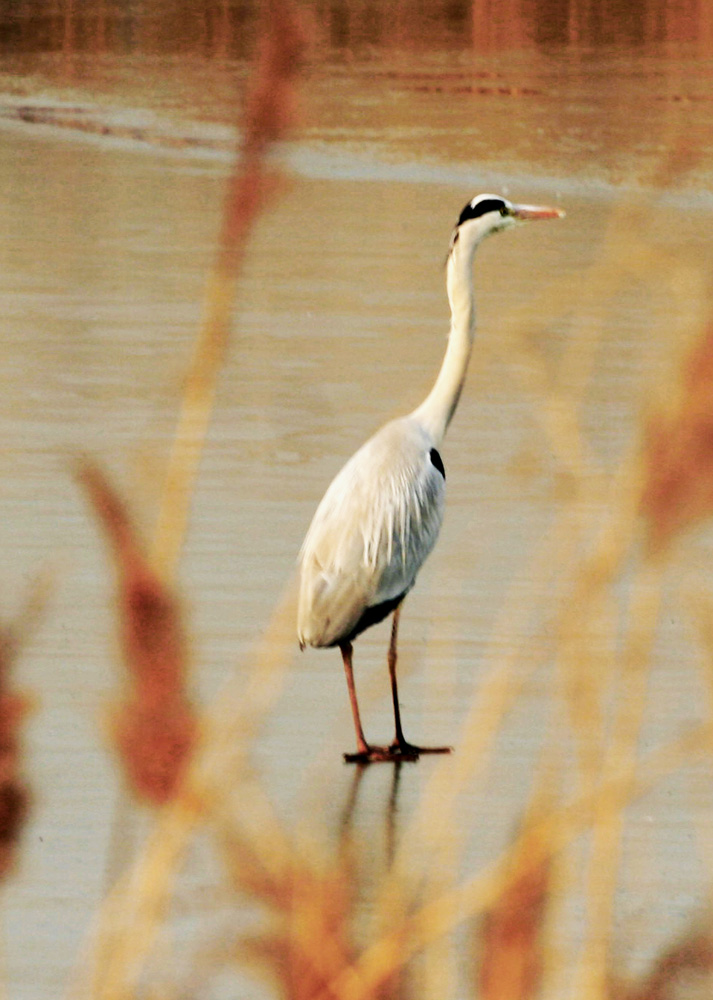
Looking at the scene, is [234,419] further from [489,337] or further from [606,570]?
[606,570]

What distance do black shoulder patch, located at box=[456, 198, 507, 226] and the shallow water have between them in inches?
20.4

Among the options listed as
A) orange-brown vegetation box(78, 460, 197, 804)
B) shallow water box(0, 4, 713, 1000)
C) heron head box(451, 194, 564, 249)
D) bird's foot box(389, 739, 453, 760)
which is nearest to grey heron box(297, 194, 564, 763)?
bird's foot box(389, 739, 453, 760)

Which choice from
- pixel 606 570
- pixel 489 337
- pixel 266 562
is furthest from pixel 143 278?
pixel 606 570

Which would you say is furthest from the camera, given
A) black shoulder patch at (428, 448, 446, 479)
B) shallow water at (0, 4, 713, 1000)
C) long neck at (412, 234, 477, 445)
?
long neck at (412, 234, 477, 445)

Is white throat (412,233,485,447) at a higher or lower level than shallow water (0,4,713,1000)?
higher

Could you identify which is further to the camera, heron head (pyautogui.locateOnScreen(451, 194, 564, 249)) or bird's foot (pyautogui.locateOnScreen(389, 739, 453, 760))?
heron head (pyautogui.locateOnScreen(451, 194, 564, 249))

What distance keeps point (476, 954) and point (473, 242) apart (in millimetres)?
4318

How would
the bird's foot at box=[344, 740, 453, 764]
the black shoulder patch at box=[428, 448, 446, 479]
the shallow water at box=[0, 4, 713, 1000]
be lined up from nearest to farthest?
the shallow water at box=[0, 4, 713, 1000]
the bird's foot at box=[344, 740, 453, 764]
the black shoulder patch at box=[428, 448, 446, 479]

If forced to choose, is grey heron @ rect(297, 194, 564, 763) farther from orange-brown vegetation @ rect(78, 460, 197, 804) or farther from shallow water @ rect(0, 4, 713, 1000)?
orange-brown vegetation @ rect(78, 460, 197, 804)

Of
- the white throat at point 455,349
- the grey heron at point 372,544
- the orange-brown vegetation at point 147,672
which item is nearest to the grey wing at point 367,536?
the grey heron at point 372,544

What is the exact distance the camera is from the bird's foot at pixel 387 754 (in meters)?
5.04

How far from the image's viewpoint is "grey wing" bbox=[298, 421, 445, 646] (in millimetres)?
5062

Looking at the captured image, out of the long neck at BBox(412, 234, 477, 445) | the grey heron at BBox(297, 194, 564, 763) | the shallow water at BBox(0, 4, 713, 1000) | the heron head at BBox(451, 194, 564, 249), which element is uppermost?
the heron head at BBox(451, 194, 564, 249)

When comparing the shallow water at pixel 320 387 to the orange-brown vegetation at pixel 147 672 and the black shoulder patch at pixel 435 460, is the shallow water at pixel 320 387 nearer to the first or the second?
the black shoulder patch at pixel 435 460
